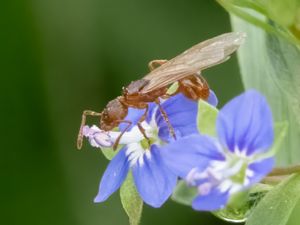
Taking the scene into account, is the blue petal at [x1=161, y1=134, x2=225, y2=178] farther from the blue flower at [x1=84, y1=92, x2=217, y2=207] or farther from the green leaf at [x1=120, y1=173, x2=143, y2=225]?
the green leaf at [x1=120, y1=173, x2=143, y2=225]

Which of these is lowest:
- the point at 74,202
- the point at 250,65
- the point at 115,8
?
the point at 74,202

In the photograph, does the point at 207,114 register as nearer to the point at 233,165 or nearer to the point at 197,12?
the point at 233,165

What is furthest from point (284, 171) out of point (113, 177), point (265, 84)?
point (265, 84)

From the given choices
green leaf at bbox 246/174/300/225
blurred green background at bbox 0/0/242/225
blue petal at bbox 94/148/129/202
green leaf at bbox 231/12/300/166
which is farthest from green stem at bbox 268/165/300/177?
blurred green background at bbox 0/0/242/225

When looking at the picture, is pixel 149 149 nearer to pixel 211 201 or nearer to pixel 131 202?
pixel 131 202

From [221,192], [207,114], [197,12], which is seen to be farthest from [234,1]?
[197,12]

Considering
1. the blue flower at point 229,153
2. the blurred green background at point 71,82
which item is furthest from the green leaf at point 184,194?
the blurred green background at point 71,82
